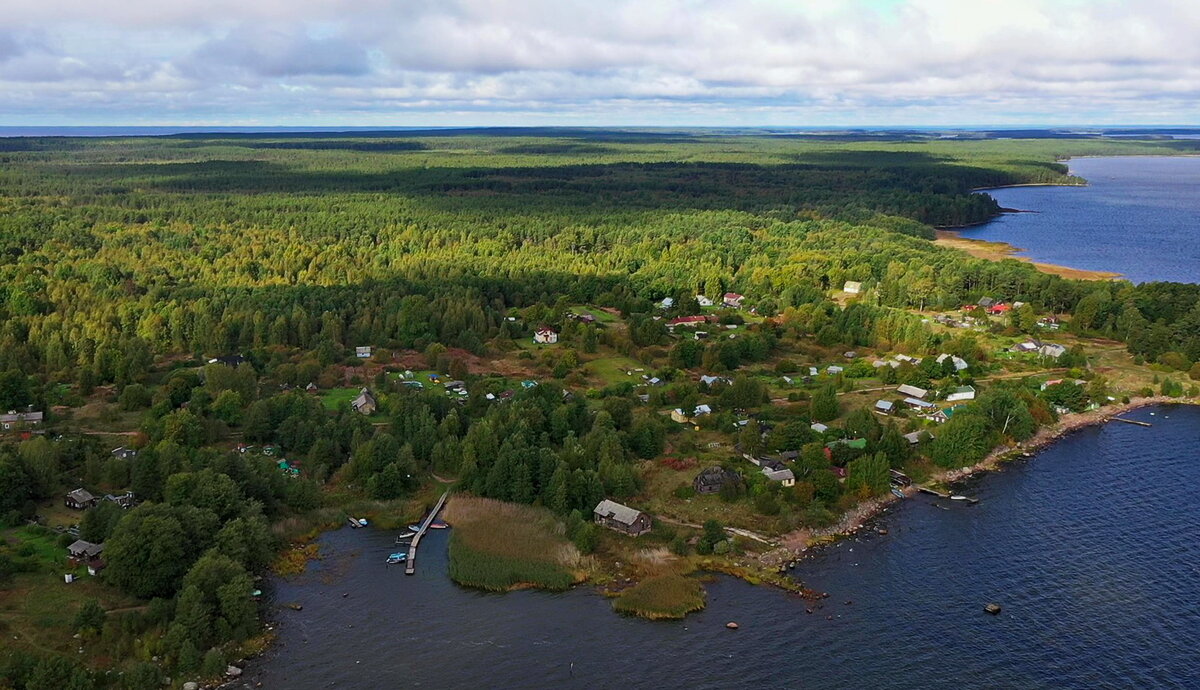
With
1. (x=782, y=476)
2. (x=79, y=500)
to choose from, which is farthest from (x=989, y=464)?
(x=79, y=500)

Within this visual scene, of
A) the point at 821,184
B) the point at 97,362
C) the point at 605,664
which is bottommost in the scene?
the point at 605,664

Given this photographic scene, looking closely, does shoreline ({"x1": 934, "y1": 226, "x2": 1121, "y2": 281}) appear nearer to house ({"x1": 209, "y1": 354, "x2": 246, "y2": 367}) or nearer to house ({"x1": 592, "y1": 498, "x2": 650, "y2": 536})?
house ({"x1": 592, "y1": 498, "x2": 650, "y2": 536})

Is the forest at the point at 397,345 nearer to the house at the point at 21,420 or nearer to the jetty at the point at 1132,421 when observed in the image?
the house at the point at 21,420

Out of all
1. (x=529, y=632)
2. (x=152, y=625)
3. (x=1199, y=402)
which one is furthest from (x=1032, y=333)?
(x=152, y=625)

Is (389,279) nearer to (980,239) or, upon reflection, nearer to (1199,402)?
(1199,402)

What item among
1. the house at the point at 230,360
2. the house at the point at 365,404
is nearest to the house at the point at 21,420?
the house at the point at 230,360

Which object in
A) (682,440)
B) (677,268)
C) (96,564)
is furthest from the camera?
(677,268)
